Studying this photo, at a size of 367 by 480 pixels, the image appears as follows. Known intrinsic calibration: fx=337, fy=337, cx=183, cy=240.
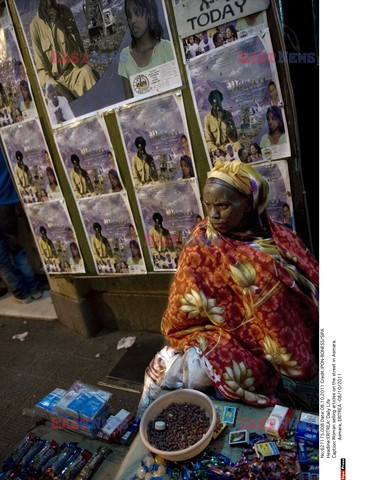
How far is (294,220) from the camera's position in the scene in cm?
232

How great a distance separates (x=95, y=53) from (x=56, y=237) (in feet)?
5.64

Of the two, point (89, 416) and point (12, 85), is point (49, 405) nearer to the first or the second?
point (89, 416)

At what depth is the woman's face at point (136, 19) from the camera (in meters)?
2.24

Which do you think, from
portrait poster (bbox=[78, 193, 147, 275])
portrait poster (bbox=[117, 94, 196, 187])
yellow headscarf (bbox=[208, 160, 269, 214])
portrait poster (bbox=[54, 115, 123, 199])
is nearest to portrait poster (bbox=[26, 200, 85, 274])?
portrait poster (bbox=[78, 193, 147, 275])

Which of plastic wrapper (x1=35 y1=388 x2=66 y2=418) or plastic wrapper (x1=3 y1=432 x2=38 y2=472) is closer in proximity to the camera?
plastic wrapper (x1=3 y1=432 x2=38 y2=472)

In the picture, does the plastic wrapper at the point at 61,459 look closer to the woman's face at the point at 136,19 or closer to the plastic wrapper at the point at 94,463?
the plastic wrapper at the point at 94,463

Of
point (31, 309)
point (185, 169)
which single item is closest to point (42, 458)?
point (185, 169)

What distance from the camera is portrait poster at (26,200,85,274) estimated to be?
324 cm

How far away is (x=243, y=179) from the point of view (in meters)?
1.71

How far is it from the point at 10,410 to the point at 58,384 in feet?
1.35

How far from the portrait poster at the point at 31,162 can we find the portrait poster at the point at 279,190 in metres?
1.90

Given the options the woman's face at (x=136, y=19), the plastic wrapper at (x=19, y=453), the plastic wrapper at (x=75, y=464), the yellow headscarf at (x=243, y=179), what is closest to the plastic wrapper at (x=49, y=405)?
the plastic wrapper at (x=19, y=453)

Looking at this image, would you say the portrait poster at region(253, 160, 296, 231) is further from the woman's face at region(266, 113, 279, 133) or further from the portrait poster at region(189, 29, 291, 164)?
the woman's face at region(266, 113, 279, 133)

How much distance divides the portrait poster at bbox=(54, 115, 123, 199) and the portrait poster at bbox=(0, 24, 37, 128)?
0.38m
